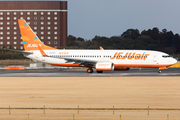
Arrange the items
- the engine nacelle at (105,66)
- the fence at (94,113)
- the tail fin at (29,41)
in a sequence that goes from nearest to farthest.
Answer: the fence at (94,113), the engine nacelle at (105,66), the tail fin at (29,41)

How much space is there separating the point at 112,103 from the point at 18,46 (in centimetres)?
15061

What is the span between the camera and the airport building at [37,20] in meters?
158

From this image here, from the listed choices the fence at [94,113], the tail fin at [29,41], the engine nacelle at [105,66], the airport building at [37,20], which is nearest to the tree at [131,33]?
the airport building at [37,20]

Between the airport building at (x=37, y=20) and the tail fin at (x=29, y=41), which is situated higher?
the airport building at (x=37, y=20)

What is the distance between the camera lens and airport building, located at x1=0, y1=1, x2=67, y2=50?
157625 mm

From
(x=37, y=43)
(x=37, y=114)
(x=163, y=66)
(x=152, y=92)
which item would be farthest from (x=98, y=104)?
(x=37, y=43)

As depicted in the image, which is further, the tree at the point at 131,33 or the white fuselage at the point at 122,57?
the tree at the point at 131,33

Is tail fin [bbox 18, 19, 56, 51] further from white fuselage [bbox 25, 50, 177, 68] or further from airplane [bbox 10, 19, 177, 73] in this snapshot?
white fuselage [bbox 25, 50, 177, 68]

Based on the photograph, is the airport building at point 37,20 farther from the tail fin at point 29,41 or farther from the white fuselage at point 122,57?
the white fuselage at point 122,57

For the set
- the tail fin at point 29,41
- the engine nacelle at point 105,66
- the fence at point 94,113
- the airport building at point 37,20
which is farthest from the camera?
the airport building at point 37,20

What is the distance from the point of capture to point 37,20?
162 m

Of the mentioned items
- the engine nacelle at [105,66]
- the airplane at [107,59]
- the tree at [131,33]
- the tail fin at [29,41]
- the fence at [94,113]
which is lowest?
the fence at [94,113]

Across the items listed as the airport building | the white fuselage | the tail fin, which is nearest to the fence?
the white fuselage

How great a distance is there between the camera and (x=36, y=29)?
163 metres
